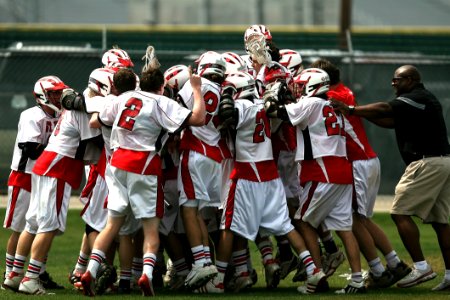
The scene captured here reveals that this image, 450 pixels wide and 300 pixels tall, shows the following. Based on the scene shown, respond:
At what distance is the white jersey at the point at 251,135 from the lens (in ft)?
36.4

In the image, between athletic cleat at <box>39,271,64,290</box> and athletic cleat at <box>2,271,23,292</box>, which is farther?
athletic cleat at <box>39,271,64,290</box>

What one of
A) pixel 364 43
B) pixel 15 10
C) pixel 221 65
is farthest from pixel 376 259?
pixel 15 10

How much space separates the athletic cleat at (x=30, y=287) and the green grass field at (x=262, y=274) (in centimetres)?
11

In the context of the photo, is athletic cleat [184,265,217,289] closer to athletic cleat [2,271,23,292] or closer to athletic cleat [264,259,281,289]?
athletic cleat [264,259,281,289]

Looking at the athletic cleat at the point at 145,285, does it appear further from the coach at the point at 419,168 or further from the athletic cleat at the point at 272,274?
the coach at the point at 419,168

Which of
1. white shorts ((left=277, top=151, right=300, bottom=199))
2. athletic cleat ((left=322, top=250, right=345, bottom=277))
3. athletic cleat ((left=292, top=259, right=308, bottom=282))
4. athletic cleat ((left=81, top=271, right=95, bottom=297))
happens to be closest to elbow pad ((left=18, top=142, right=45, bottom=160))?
athletic cleat ((left=81, top=271, right=95, bottom=297))

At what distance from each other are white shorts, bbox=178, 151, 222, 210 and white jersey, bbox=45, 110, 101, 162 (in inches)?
34.9

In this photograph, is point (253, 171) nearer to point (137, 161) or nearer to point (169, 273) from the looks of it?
point (137, 161)

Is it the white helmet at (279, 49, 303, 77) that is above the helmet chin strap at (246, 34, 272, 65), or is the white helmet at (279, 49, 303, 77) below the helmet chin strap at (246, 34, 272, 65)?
below

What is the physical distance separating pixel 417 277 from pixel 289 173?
171 centimetres

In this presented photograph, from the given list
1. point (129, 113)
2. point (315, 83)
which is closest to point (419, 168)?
point (315, 83)

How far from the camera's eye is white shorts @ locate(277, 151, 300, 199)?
39.8 ft

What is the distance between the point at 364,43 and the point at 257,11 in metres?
5.17

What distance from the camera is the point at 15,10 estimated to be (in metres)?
26.2
